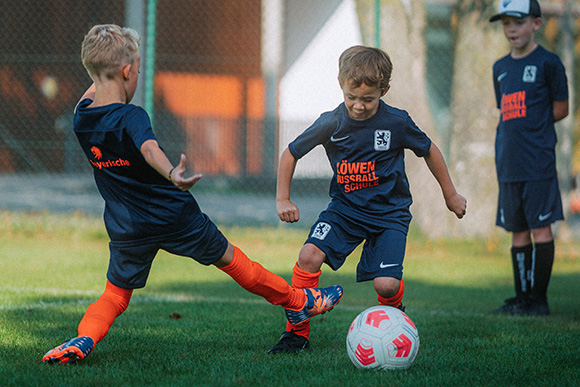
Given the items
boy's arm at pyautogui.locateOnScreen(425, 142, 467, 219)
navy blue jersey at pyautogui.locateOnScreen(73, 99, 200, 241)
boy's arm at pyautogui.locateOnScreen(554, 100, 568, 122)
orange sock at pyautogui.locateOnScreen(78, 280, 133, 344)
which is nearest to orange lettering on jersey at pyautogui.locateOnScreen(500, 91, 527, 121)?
boy's arm at pyautogui.locateOnScreen(554, 100, 568, 122)

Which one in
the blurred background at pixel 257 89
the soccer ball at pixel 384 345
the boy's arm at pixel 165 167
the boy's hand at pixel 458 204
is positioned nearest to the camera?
the boy's arm at pixel 165 167

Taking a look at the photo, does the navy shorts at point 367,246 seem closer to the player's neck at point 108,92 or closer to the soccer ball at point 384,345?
the soccer ball at point 384,345

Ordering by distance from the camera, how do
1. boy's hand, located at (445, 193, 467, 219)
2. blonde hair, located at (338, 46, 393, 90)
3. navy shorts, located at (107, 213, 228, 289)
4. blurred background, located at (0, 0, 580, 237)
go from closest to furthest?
navy shorts, located at (107, 213, 228, 289) < blonde hair, located at (338, 46, 393, 90) < boy's hand, located at (445, 193, 467, 219) < blurred background, located at (0, 0, 580, 237)

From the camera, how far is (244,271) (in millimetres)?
3613

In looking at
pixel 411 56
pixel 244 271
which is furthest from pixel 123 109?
pixel 411 56

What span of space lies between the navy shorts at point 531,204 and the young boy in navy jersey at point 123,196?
261 cm

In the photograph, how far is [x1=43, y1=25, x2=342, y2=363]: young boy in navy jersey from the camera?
328 centimetres

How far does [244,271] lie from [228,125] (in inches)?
459

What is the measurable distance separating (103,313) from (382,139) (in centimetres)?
173

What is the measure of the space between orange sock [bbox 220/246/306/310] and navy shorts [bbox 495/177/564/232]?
2.36 metres

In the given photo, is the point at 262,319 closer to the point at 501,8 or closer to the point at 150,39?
the point at 501,8

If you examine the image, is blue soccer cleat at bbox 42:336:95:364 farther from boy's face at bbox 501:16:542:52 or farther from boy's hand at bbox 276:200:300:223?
boy's face at bbox 501:16:542:52

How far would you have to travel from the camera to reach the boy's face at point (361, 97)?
366 centimetres

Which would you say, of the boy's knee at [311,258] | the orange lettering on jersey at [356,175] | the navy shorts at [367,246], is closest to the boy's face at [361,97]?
the orange lettering on jersey at [356,175]
